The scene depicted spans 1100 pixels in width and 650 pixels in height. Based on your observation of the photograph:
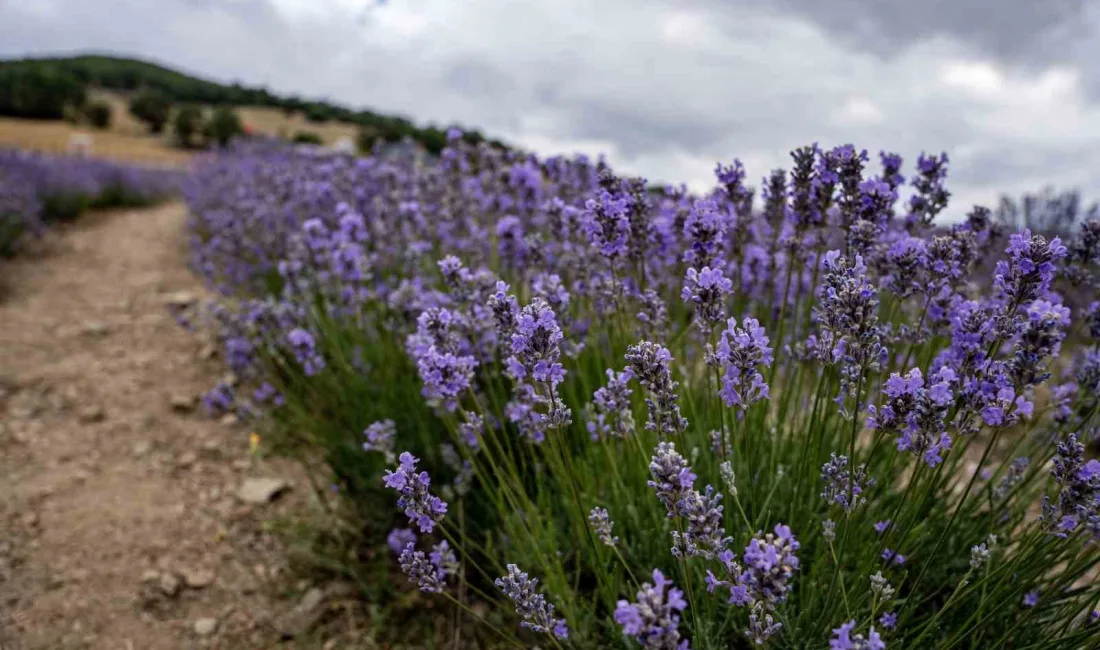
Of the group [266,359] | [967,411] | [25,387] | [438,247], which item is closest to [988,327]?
[967,411]

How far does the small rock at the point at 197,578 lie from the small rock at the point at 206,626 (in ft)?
0.74

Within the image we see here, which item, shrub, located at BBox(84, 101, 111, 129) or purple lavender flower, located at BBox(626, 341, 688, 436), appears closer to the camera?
purple lavender flower, located at BBox(626, 341, 688, 436)

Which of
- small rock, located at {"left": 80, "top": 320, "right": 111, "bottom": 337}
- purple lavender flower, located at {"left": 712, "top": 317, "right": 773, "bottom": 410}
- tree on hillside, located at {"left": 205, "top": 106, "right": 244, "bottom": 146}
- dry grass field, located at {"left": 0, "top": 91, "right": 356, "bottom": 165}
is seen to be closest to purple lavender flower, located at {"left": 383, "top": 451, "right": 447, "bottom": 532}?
purple lavender flower, located at {"left": 712, "top": 317, "right": 773, "bottom": 410}

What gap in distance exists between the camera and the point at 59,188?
9.70 meters

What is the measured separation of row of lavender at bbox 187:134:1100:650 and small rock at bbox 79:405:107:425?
4.70ft

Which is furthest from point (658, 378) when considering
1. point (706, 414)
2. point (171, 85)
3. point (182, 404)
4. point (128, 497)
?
point (171, 85)

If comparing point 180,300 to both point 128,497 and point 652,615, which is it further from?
point 652,615

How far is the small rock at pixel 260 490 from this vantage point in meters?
3.64

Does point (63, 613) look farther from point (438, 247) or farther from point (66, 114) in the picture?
point (66, 114)

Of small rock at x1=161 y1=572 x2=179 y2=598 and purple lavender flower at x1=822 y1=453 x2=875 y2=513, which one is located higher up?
purple lavender flower at x1=822 y1=453 x2=875 y2=513

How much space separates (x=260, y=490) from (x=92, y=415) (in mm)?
1658

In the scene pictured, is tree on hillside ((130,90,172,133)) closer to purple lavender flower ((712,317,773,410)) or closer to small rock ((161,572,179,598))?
small rock ((161,572,179,598))

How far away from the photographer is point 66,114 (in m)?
24.4

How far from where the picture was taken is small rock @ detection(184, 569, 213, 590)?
3.04 metres
